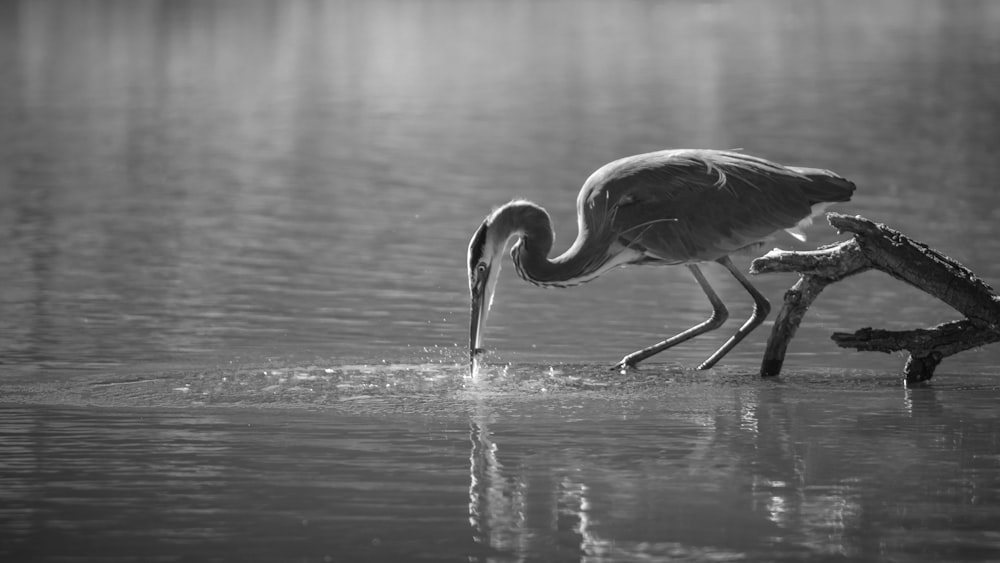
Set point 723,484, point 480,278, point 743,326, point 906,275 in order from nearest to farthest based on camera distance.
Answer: point 723,484 → point 480,278 → point 906,275 → point 743,326

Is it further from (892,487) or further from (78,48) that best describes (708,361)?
(78,48)

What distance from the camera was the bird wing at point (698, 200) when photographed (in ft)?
35.9

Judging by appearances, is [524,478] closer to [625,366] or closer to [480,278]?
[480,278]

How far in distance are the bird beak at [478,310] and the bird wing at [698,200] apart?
1.12m

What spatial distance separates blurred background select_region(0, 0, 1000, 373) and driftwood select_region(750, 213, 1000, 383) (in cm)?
100

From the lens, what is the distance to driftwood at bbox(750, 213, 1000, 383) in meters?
10.2

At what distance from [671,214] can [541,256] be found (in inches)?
35.7

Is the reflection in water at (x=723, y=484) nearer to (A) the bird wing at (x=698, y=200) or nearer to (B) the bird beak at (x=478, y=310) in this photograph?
(B) the bird beak at (x=478, y=310)

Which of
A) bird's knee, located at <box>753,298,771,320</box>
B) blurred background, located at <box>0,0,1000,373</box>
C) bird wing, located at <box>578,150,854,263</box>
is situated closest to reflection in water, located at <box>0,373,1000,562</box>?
bird wing, located at <box>578,150,854,263</box>

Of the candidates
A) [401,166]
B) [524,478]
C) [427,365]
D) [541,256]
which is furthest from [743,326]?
[401,166]

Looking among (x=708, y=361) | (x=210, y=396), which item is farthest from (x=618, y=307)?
(x=210, y=396)

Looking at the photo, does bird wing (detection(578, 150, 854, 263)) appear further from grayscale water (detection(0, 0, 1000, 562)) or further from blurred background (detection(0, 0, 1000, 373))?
blurred background (detection(0, 0, 1000, 373))

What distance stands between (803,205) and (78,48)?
42897 mm

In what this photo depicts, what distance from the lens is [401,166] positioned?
2555cm
